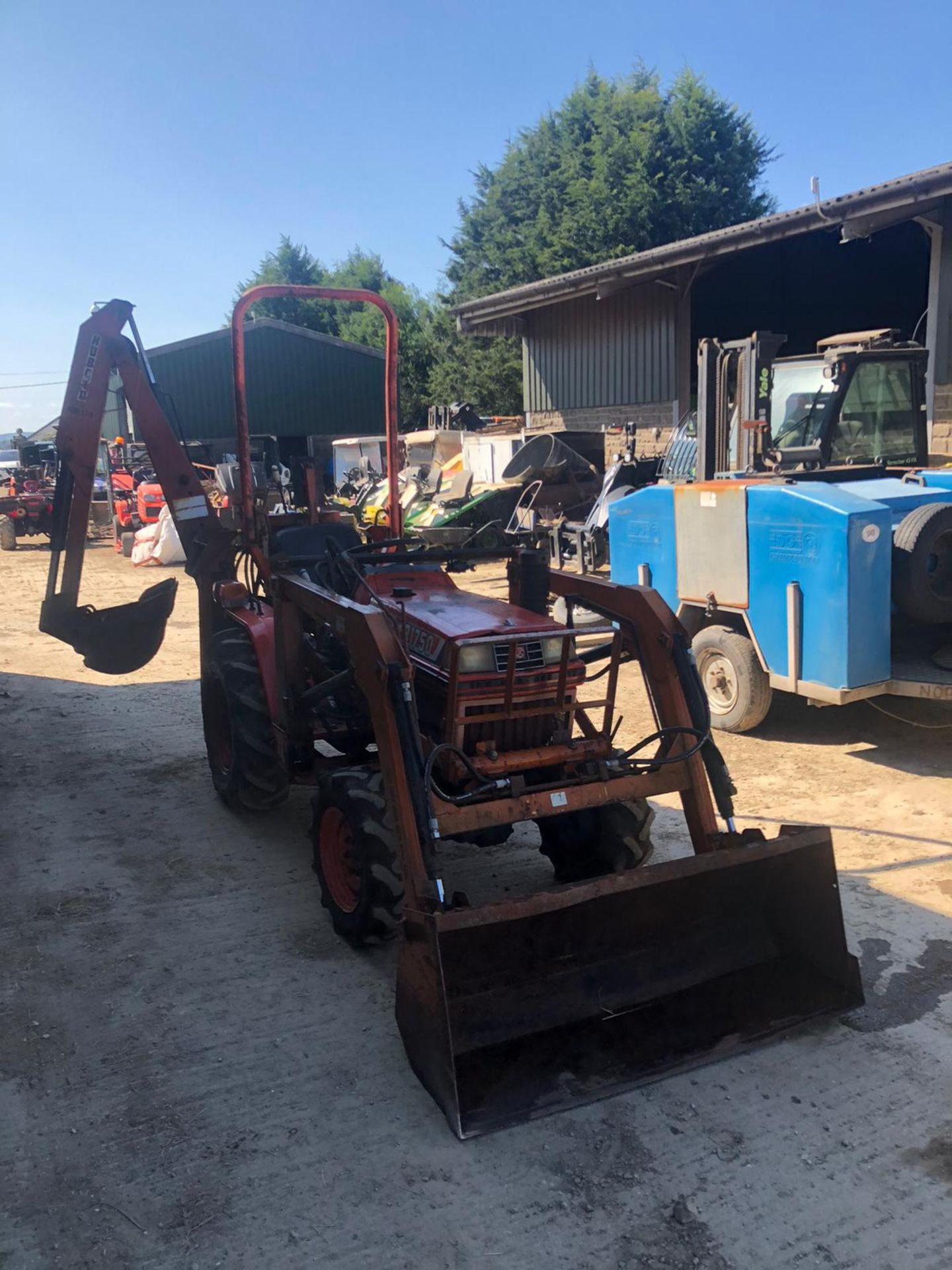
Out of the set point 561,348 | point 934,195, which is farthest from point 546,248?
point 934,195

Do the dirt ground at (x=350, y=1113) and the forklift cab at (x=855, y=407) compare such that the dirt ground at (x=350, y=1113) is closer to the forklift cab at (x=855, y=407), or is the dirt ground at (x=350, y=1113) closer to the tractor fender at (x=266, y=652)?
the tractor fender at (x=266, y=652)

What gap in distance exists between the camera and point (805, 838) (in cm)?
345

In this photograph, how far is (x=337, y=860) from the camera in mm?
4117

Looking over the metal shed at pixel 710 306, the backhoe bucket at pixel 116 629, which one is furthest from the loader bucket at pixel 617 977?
the metal shed at pixel 710 306

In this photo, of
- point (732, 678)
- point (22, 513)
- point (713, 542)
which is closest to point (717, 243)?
point (713, 542)

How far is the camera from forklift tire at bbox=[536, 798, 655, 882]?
4.13 m

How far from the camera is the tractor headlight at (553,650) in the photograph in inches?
155

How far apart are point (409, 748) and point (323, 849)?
0.99m

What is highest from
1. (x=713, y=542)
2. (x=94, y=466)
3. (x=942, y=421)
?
(x=942, y=421)

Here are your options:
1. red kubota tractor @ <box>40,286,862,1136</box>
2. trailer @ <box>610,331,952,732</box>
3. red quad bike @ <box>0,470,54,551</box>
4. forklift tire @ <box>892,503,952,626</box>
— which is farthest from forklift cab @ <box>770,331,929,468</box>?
red quad bike @ <box>0,470,54,551</box>

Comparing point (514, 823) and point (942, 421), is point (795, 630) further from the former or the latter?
point (942, 421)

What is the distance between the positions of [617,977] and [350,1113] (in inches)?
38.1

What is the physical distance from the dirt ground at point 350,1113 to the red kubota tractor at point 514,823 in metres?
0.18

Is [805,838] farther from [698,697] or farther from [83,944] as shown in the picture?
[83,944]
